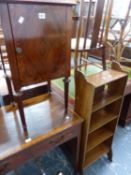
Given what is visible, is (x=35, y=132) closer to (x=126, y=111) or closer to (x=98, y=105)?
(x=98, y=105)

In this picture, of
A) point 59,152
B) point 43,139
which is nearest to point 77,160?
point 59,152

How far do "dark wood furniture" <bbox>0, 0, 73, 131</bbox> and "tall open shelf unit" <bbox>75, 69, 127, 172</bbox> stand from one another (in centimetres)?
23

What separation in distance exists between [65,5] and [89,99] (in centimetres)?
58

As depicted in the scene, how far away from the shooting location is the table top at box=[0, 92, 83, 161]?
3.10 feet

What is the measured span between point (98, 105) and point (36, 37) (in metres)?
0.65

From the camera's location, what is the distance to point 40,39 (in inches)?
32.3

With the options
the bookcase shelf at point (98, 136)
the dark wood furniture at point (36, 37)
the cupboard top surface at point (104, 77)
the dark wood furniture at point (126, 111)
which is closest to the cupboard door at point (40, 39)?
the dark wood furniture at point (36, 37)

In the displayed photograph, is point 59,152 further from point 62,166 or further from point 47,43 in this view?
point 47,43

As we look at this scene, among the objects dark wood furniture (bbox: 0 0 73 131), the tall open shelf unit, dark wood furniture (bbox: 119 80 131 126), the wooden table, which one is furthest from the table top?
dark wood furniture (bbox: 119 80 131 126)

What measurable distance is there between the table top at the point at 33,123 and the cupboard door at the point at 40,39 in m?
0.36

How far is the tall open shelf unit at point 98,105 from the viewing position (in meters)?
1.04

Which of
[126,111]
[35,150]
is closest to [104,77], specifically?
[35,150]

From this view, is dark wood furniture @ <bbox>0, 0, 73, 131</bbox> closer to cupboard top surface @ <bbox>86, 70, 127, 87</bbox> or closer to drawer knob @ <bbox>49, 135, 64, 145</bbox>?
cupboard top surface @ <bbox>86, 70, 127, 87</bbox>

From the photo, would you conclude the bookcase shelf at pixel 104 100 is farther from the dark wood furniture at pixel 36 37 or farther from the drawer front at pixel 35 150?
the dark wood furniture at pixel 36 37
